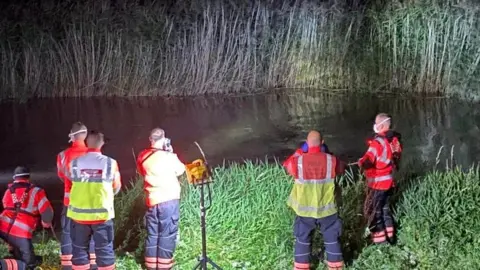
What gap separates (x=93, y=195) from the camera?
17.1 feet

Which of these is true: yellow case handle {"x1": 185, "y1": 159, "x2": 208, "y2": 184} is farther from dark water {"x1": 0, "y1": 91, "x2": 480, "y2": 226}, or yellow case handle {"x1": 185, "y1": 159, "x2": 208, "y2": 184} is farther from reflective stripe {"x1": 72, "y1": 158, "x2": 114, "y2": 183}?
dark water {"x1": 0, "y1": 91, "x2": 480, "y2": 226}

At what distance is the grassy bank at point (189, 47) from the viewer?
1502 centimetres

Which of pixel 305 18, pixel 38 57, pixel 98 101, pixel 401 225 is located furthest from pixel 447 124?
pixel 38 57

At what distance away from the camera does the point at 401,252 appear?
586cm

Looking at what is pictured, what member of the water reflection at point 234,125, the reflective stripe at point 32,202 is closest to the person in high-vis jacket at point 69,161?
the reflective stripe at point 32,202

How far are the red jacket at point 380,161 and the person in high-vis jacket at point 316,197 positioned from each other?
561 millimetres

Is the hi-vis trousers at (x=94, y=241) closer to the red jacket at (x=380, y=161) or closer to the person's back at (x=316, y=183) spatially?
the person's back at (x=316, y=183)

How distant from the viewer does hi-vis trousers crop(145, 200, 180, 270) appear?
5.58 meters

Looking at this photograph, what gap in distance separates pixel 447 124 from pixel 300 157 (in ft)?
24.6

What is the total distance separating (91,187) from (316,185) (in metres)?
1.72

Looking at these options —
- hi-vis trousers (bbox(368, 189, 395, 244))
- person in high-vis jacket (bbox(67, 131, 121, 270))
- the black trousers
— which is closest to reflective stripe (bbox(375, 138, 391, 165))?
hi-vis trousers (bbox(368, 189, 395, 244))

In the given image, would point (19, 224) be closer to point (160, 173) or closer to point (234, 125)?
point (160, 173)

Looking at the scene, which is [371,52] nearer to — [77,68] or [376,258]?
[77,68]

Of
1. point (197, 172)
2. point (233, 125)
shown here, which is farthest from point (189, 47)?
point (197, 172)
